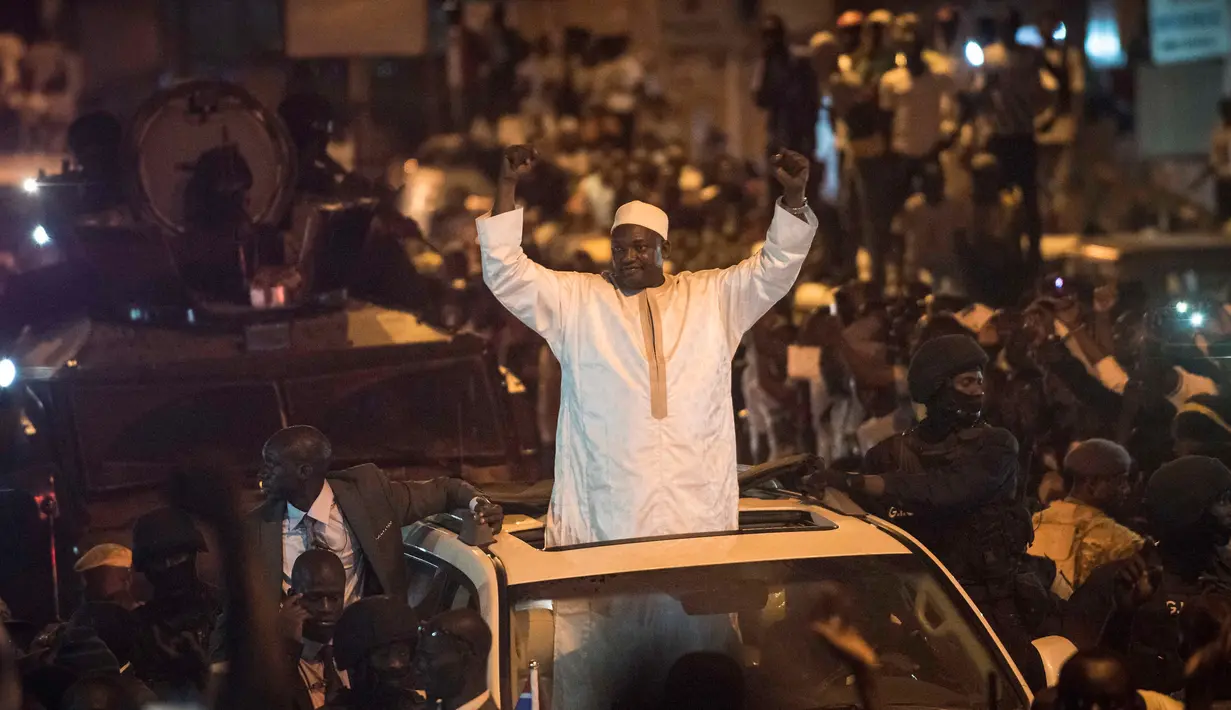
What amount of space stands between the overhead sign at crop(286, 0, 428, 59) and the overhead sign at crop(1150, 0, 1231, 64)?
7211 mm

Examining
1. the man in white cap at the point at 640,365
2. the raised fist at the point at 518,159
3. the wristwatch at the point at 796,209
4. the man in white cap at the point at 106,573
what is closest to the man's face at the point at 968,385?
the man in white cap at the point at 640,365

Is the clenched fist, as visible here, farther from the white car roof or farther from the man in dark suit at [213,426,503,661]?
the man in dark suit at [213,426,503,661]

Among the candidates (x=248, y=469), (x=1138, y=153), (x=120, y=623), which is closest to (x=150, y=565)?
(x=120, y=623)

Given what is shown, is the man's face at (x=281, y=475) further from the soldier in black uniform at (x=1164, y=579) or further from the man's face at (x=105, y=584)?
the soldier in black uniform at (x=1164, y=579)

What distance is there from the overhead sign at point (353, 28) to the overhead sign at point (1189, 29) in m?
7.21

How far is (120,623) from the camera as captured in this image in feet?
17.7

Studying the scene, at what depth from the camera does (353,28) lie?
535 inches

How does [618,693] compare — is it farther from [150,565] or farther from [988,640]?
[150,565]

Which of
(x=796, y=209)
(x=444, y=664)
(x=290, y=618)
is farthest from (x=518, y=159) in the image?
(x=444, y=664)

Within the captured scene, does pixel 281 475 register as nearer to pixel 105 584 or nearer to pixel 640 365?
pixel 640 365

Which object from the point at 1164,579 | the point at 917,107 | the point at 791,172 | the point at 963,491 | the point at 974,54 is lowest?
the point at 1164,579

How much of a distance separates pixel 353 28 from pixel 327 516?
8.63 metres

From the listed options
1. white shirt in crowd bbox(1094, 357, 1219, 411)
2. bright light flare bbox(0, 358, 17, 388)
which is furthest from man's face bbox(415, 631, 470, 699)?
white shirt in crowd bbox(1094, 357, 1219, 411)

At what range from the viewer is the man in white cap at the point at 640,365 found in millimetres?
5633
